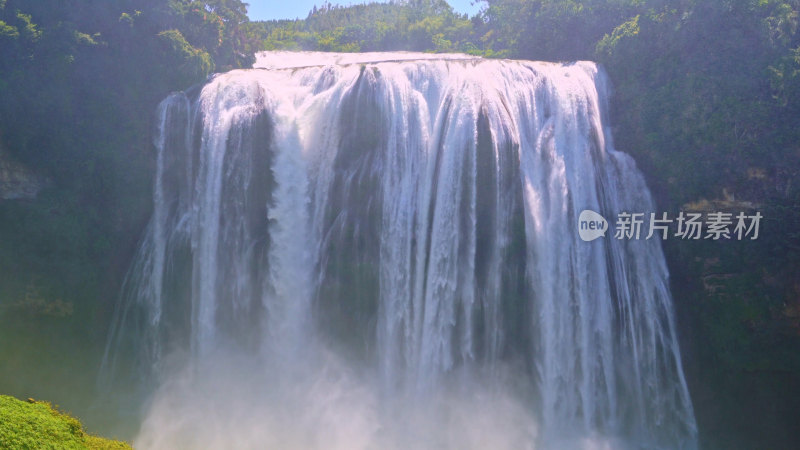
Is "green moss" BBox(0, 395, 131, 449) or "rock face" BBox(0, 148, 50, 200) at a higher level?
"rock face" BBox(0, 148, 50, 200)

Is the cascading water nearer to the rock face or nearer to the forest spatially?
the forest

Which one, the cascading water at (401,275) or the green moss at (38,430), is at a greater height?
the cascading water at (401,275)

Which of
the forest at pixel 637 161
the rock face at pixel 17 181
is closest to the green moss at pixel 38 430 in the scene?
the forest at pixel 637 161

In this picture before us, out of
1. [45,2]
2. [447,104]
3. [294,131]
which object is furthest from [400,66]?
[45,2]

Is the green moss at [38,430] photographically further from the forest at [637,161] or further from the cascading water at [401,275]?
the forest at [637,161]

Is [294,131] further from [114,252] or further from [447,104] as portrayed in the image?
[114,252]

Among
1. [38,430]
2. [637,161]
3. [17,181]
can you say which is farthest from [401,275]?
[17,181]

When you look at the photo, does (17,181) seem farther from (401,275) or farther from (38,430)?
(401,275)

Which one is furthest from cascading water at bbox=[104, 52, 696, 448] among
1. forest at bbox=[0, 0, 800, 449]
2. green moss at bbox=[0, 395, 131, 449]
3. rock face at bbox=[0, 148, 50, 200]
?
green moss at bbox=[0, 395, 131, 449]
